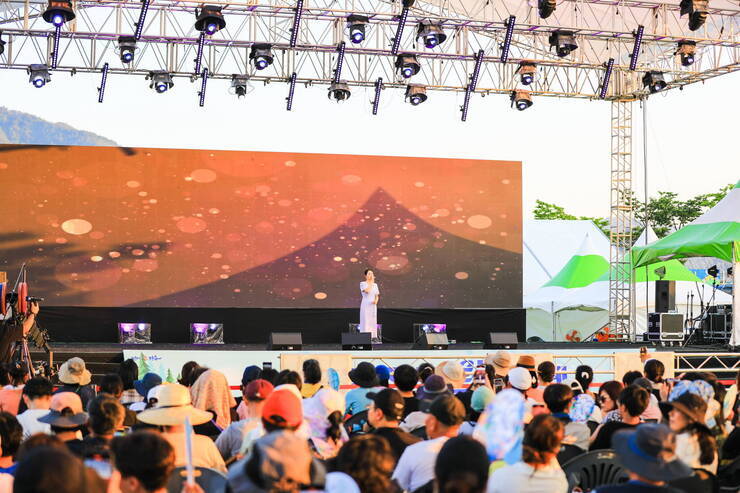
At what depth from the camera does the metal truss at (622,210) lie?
18.4 metres

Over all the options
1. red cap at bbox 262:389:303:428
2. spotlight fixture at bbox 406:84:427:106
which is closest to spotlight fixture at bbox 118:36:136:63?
spotlight fixture at bbox 406:84:427:106

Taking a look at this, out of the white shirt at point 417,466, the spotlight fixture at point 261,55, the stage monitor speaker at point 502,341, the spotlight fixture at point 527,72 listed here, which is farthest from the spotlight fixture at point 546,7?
the white shirt at point 417,466

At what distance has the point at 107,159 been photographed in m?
18.6

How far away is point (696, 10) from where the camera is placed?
47.9 ft

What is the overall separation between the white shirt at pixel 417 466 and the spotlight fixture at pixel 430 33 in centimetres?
1175

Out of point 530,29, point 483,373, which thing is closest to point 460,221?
point 530,29

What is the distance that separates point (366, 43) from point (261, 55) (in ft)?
6.75

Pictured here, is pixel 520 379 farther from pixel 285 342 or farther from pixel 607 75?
pixel 607 75

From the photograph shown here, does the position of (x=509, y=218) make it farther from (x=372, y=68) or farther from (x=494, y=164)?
(x=372, y=68)

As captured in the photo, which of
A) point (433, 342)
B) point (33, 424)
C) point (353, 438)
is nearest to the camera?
point (353, 438)

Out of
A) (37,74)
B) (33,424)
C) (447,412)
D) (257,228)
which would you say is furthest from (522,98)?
(447,412)

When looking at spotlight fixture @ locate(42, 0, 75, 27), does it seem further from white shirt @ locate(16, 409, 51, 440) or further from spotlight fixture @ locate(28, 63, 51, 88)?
white shirt @ locate(16, 409, 51, 440)

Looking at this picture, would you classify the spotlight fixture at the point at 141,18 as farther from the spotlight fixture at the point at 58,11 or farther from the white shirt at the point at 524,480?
the white shirt at the point at 524,480

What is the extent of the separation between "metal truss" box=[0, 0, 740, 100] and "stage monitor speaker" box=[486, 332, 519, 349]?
4.94 m
